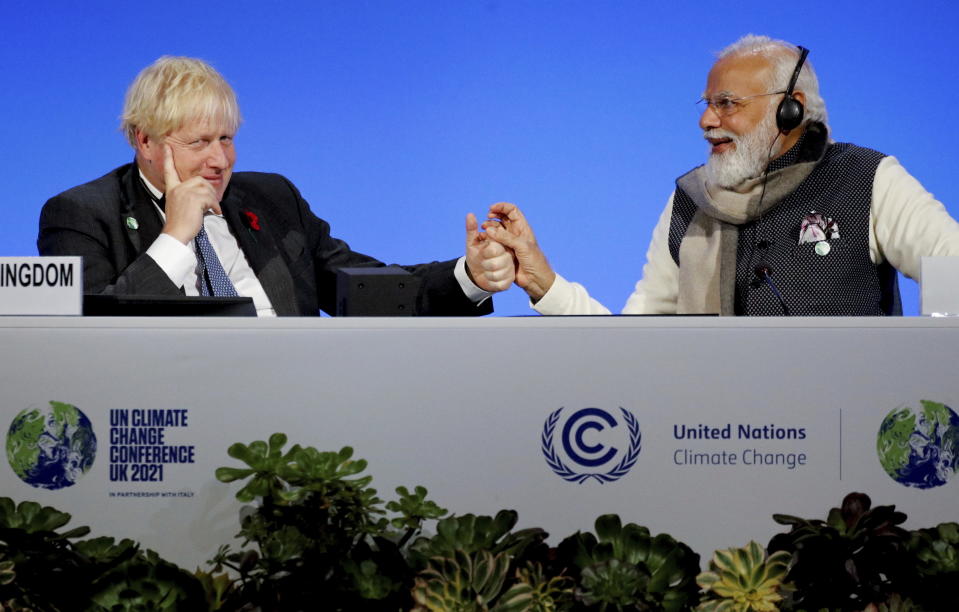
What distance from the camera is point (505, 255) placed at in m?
2.46

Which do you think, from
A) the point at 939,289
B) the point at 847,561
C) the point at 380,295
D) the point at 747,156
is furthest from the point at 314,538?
the point at 747,156

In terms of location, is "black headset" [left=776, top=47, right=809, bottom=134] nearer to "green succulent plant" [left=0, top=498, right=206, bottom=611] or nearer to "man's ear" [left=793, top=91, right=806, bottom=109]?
"man's ear" [left=793, top=91, right=806, bottom=109]

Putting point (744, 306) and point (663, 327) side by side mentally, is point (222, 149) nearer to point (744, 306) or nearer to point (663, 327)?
point (744, 306)

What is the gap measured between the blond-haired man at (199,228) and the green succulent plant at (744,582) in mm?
1392

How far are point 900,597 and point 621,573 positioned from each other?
27 cm

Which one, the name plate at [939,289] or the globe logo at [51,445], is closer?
the globe logo at [51,445]

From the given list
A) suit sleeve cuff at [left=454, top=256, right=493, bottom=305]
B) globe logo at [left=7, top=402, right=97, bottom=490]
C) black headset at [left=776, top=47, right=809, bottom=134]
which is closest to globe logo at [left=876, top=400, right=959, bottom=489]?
globe logo at [left=7, top=402, right=97, bottom=490]

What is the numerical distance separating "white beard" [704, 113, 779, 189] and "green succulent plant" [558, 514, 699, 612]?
180 centimetres

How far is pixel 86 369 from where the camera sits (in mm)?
1328

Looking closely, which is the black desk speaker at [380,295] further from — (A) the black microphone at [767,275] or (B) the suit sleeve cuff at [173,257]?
(A) the black microphone at [767,275]

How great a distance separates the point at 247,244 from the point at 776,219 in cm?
127

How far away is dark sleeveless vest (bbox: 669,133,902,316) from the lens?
2562 mm

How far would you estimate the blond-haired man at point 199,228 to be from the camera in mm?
2438

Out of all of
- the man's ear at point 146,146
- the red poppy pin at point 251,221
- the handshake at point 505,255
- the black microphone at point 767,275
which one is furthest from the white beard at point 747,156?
the man's ear at point 146,146
